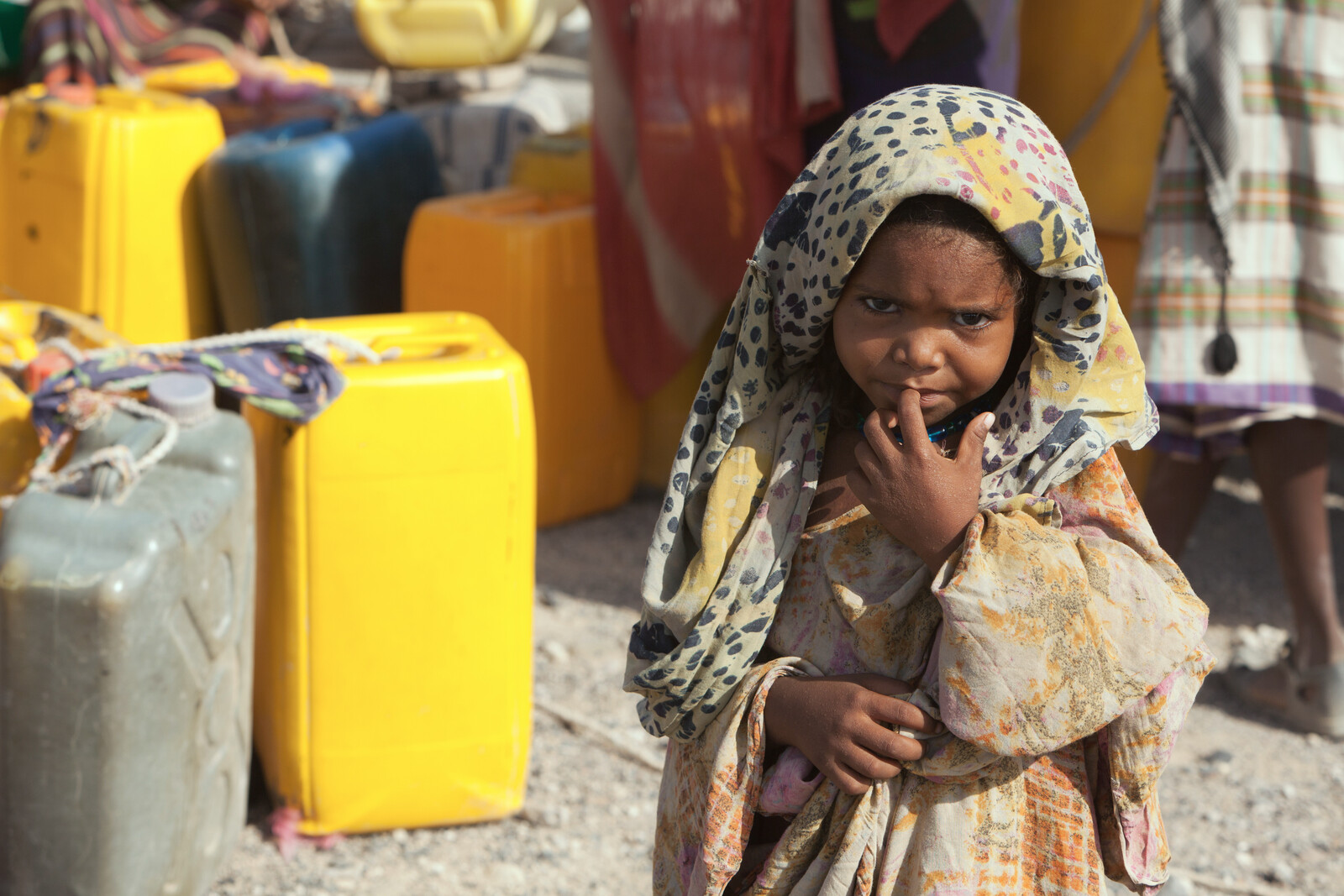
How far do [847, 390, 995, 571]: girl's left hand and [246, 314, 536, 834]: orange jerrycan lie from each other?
4.28 feet

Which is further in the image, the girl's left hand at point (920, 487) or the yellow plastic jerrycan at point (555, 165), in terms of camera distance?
the yellow plastic jerrycan at point (555, 165)

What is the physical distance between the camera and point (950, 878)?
1.31 meters

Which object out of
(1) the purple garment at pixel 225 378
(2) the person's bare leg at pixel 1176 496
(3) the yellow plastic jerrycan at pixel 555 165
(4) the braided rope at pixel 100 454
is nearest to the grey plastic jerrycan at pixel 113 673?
(4) the braided rope at pixel 100 454

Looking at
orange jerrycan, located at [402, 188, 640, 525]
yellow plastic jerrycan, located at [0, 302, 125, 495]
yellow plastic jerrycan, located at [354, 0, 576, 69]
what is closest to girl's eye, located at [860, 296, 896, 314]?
yellow plastic jerrycan, located at [0, 302, 125, 495]

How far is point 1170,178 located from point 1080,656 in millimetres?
2014

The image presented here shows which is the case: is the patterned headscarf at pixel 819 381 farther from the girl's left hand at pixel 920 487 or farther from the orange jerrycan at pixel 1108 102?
the orange jerrycan at pixel 1108 102

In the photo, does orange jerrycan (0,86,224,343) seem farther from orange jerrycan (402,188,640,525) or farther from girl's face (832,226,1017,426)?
girl's face (832,226,1017,426)

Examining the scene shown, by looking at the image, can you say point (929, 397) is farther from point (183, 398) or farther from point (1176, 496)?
point (1176, 496)

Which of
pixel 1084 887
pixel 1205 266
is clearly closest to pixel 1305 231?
pixel 1205 266

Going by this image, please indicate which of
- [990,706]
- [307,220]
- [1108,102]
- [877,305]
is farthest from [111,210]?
[990,706]

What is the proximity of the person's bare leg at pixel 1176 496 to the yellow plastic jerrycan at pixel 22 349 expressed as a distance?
238cm

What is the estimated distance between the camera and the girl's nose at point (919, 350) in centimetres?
126

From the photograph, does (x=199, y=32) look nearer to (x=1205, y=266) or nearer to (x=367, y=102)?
(x=367, y=102)

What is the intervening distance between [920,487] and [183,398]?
4.90 ft
